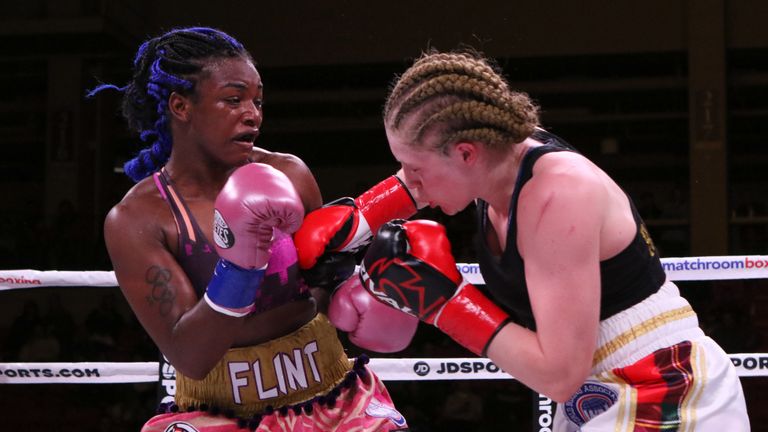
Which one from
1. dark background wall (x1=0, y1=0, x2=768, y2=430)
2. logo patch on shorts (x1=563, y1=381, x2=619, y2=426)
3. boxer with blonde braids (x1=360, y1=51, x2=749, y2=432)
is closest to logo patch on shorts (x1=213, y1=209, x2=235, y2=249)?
boxer with blonde braids (x1=360, y1=51, x2=749, y2=432)

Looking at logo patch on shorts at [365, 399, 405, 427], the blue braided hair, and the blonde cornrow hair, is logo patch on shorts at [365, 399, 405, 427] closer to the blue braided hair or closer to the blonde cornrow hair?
the blonde cornrow hair

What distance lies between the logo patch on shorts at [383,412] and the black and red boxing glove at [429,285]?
26 cm

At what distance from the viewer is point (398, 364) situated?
95.2 inches

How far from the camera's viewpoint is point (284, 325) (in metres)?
1.62

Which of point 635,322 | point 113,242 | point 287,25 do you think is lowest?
point 635,322

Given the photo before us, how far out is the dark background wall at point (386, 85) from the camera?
6.56 meters

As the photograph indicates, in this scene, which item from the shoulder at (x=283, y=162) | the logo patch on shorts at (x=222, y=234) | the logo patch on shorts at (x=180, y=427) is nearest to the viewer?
the logo patch on shorts at (x=222, y=234)

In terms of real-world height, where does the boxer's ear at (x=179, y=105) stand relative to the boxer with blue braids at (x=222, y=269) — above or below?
above

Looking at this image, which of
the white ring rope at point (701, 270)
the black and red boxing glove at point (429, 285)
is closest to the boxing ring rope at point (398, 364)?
the white ring rope at point (701, 270)

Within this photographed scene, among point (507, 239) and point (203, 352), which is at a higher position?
point (507, 239)

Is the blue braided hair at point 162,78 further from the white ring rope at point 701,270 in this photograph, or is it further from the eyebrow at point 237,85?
the white ring rope at point 701,270

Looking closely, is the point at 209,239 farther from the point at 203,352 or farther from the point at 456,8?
the point at 456,8

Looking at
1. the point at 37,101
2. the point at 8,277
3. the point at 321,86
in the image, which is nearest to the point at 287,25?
the point at 321,86

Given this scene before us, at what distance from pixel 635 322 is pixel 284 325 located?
633 millimetres
